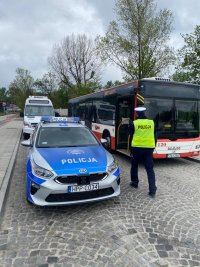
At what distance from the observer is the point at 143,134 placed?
602 centimetres

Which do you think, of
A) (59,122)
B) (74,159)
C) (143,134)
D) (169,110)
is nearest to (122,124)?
(169,110)

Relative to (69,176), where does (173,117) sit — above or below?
above

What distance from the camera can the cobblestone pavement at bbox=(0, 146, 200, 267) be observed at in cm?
342

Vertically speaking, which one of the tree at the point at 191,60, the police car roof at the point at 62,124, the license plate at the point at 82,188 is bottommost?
the license plate at the point at 82,188

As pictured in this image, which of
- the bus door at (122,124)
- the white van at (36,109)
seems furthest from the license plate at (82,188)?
the white van at (36,109)

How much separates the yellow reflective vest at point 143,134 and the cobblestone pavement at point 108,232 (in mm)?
1088

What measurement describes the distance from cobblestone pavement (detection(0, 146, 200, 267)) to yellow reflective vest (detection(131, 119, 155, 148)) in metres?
1.09

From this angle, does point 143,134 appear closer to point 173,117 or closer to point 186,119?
point 173,117

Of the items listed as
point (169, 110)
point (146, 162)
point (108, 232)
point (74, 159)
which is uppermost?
point (169, 110)

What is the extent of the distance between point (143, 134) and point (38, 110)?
12127 millimetres

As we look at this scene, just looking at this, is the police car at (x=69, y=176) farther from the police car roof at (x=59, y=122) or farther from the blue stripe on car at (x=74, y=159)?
the police car roof at (x=59, y=122)

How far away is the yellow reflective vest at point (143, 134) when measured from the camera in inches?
237

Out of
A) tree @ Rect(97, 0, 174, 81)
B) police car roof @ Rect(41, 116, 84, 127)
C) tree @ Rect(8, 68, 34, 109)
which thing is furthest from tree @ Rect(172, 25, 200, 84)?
tree @ Rect(8, 68, 34, 109)

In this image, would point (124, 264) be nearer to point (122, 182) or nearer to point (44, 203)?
point (44, 203)
